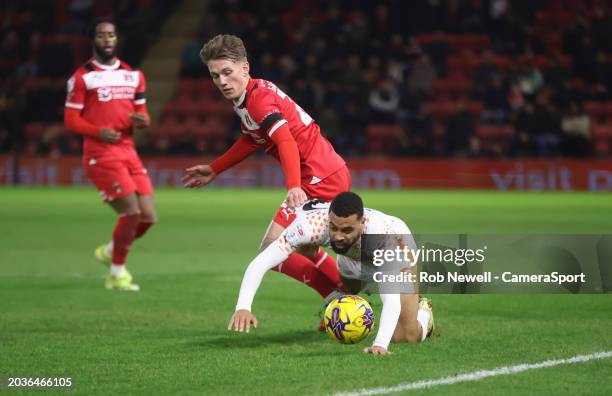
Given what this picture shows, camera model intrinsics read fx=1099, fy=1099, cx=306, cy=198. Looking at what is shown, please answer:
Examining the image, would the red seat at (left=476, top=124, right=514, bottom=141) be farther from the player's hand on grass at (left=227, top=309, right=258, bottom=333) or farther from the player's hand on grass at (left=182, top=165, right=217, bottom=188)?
the player's hand on grass at (left=227, top=309, right=258, bottom=333)

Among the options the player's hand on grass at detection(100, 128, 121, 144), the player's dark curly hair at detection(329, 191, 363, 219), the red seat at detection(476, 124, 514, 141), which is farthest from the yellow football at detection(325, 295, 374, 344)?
the red seat at detection(476, 124, 514, 141)

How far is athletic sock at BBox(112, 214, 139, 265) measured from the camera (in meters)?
10.6

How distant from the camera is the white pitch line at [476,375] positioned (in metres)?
5.64

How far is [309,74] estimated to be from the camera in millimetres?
26234

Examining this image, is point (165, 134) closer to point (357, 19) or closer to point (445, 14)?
point (357, 19)

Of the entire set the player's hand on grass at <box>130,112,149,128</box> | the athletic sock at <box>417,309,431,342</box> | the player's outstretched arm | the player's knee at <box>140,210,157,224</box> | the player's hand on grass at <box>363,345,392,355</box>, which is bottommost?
the player's hand on grass at <box>363,345,392,355</box>

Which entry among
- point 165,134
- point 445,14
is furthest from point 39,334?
point 445,14

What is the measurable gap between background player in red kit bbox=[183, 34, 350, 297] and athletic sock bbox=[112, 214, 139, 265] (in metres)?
2.39

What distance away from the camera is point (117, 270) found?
10602mm

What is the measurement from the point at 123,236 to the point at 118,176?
58cm

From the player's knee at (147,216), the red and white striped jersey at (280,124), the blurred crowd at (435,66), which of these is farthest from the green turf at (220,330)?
the blurred crowd at (435,66)

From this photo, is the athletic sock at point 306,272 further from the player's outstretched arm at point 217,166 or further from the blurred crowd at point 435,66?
the blurred crowd at point 435,66

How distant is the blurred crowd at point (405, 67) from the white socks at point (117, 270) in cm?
1423

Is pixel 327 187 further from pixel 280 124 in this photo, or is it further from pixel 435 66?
pixel 435 66
